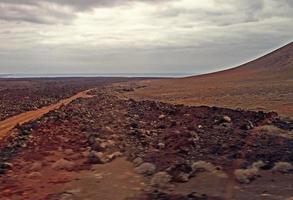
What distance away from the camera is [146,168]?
13.7 metres

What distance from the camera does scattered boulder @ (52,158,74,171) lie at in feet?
48.0

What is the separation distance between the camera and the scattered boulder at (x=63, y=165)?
1463 cm

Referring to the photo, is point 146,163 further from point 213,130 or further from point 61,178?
point 213,130

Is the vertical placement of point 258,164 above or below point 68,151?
above

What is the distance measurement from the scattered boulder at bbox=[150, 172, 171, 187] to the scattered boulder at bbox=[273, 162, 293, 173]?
282 cm

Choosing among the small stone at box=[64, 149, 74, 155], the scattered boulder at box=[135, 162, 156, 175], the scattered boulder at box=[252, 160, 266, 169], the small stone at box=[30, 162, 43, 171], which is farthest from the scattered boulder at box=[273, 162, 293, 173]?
the small stone at box=[64, 149, 74, 155]

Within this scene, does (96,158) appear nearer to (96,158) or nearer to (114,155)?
(96,158)

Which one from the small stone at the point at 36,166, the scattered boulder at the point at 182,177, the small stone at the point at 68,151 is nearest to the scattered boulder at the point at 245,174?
the scattered boulder at the point at 182,177

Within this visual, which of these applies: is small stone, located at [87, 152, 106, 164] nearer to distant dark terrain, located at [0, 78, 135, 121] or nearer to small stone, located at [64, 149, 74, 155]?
small stone, located at [64, 149, 74, 155]

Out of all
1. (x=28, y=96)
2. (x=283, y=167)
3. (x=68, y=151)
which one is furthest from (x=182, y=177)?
(x=28, y=96)

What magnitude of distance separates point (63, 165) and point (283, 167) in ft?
20.5

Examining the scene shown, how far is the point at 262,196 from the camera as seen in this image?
35.2 ft

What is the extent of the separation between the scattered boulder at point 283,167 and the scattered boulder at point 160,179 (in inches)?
111

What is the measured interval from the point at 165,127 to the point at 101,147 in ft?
17.8
